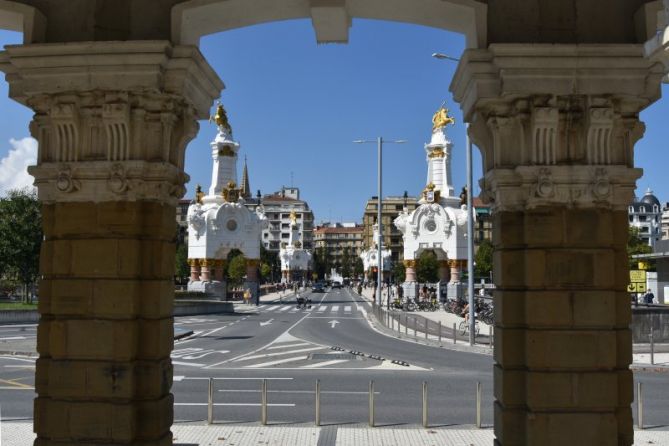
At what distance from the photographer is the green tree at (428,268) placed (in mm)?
83625

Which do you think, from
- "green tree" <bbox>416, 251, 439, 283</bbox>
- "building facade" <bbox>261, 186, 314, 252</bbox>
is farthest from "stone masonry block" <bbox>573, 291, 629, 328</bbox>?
"building facade" <bbox>261, 186, 314, 252</bbox>

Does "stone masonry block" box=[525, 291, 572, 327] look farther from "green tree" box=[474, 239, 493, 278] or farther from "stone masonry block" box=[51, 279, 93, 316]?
"green tree" box=[474, 239, 493, 278]

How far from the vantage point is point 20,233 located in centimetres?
3925

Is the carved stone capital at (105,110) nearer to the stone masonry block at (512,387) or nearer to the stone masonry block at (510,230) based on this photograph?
the stone masonry block at (510,230)

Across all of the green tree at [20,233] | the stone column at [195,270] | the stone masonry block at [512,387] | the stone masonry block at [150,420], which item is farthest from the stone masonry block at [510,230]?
the stone column at [195,270]

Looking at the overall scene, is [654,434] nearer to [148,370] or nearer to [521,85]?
[521,85]

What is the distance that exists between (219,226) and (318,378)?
37073 mm

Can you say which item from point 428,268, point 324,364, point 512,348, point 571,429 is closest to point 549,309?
point 512,348

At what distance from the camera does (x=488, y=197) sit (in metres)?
6.53

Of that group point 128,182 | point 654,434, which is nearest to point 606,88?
point 128,182

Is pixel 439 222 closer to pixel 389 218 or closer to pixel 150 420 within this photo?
pixel 150 420

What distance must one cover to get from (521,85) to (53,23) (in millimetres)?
A: 4735

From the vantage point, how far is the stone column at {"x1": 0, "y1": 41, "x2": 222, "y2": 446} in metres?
5.98

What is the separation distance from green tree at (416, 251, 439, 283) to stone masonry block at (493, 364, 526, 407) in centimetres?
7755
